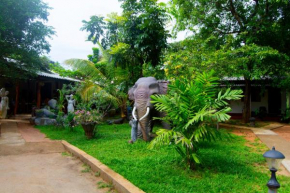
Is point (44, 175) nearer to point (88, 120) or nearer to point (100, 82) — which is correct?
point (88, 120)

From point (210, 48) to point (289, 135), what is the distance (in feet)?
16.0

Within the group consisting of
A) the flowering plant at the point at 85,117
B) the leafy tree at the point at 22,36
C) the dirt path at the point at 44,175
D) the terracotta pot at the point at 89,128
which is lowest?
the dirt path at the point at 44,175

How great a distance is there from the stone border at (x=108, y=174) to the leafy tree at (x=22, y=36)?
740 cm

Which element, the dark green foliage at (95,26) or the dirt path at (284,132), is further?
the dark green foliage at (95,26)

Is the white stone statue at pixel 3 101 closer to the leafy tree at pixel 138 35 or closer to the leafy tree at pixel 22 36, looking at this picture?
the leafy tree at pixel 22 36

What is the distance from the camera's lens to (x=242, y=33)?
35.0ft

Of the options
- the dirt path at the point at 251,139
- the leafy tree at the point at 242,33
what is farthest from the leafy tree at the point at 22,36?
the dirt path at the point at 251,139

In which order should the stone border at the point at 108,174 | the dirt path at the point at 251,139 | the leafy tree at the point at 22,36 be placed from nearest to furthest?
the stone border at the point at 108,174, the dirt path at the point at 251,139, the leafy tree at the point at 22,36

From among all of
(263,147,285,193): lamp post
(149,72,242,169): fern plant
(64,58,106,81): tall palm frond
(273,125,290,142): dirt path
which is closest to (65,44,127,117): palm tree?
(64,58,106,81): tall palm frond

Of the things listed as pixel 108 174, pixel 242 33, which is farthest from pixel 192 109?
pixel 242 33

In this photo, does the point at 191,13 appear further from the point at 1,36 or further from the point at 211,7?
the point at 1,36

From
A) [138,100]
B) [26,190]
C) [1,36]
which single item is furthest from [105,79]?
[26,190]

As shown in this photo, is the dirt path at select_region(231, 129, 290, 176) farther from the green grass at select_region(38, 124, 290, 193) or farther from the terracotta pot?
the terracotta pot

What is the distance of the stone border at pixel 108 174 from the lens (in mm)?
3881
